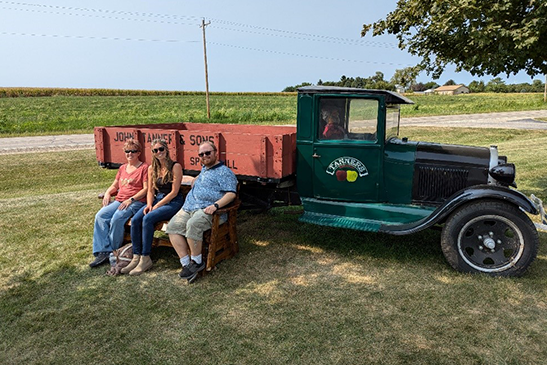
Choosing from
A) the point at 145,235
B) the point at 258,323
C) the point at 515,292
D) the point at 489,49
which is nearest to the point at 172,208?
the point at 145,235

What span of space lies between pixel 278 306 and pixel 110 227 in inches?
89.1

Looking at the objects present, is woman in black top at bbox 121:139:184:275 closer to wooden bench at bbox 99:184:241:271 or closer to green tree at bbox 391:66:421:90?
wooden bench at bbox 99:184:241:271

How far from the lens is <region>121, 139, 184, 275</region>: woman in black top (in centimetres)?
469

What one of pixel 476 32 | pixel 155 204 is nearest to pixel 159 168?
pixel 155 204

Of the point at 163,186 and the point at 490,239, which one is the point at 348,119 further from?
the point at 163,186

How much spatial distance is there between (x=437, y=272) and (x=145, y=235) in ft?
10.6

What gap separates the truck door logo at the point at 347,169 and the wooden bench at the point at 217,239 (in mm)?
1221

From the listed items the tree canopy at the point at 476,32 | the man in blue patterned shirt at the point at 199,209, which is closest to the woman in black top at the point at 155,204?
the man in blue patterned shirt at the point at 199,209

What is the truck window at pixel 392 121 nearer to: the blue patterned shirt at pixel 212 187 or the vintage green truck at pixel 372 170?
the vintage green truck at pixel 372 170

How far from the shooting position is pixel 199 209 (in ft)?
15.1

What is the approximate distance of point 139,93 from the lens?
246 ft

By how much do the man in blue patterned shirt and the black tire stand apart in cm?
241

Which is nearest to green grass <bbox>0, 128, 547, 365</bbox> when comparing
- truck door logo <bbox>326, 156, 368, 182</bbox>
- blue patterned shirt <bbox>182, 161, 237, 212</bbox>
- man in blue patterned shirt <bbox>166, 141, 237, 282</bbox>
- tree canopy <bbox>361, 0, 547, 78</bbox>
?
man in blue patterned shirt <bbox>166, 141, 237, 282</bbox>

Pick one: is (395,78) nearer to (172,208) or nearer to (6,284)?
(172,208)
